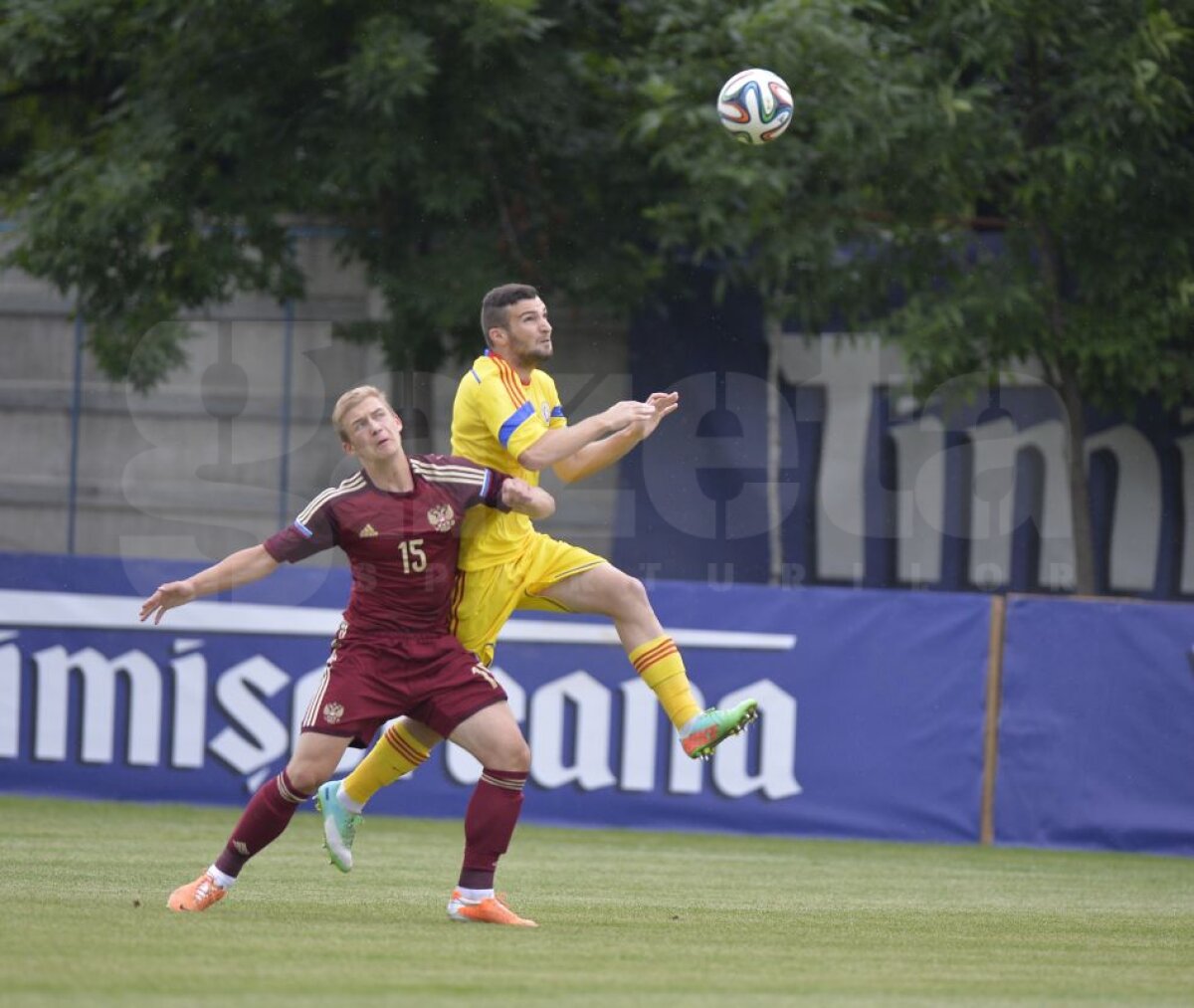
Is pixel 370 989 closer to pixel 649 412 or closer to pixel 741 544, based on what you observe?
pixel 649 412

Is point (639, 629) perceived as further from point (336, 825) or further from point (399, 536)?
point (336, 825)

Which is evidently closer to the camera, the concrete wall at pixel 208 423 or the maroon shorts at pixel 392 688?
the maroon shorts at pixel 392 688

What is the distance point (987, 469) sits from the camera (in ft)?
56.2

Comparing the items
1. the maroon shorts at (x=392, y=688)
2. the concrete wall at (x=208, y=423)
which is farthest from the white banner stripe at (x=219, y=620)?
the maroon shorts at (x=392, y=688)

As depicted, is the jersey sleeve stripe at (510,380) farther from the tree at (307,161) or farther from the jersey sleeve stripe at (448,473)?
the tree at (307,161)

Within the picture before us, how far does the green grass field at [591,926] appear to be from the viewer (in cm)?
587

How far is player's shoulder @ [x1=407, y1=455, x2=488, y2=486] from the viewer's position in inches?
301

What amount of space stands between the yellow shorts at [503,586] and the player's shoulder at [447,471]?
1.61 ft

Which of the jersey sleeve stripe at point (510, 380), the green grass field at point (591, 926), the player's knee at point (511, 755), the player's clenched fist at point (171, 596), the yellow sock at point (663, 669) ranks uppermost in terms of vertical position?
the jersey sleeve stripe at point (510, 380)

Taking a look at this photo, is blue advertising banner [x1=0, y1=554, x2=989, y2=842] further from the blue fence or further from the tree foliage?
the tree foliage

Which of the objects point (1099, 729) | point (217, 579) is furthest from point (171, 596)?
point (1099, 729)

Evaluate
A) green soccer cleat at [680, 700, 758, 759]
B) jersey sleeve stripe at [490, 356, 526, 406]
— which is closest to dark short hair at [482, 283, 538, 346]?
jersey sleeve stripe at [490, 356, 526, 406]

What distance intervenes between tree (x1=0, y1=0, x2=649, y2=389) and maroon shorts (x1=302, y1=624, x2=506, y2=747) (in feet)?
25.1

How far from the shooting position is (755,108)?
10.2 m
